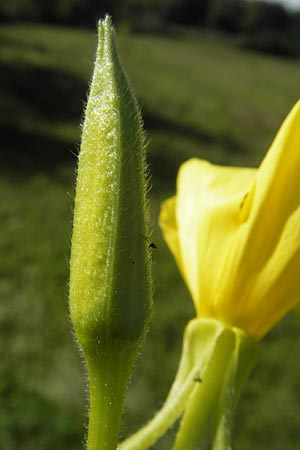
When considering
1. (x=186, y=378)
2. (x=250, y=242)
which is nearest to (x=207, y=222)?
(x=250, y=242)

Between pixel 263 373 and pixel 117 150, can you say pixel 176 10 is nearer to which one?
pixel 263 373

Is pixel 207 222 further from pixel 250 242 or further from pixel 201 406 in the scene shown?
pixel 201 406

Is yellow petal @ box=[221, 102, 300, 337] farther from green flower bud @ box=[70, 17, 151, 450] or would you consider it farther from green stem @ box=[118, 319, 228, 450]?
green flower bud @ box=[70, 17, 151, 450]

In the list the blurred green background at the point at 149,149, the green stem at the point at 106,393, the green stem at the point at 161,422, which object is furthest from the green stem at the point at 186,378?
the blurred green background at the point at 149,149

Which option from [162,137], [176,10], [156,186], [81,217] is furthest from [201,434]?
[176,10]

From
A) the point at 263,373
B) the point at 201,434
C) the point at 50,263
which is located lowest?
the point at 50,263

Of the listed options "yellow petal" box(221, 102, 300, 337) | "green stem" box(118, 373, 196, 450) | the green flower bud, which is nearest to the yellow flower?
"yellow petal" box(221, 102, 300, 337)
